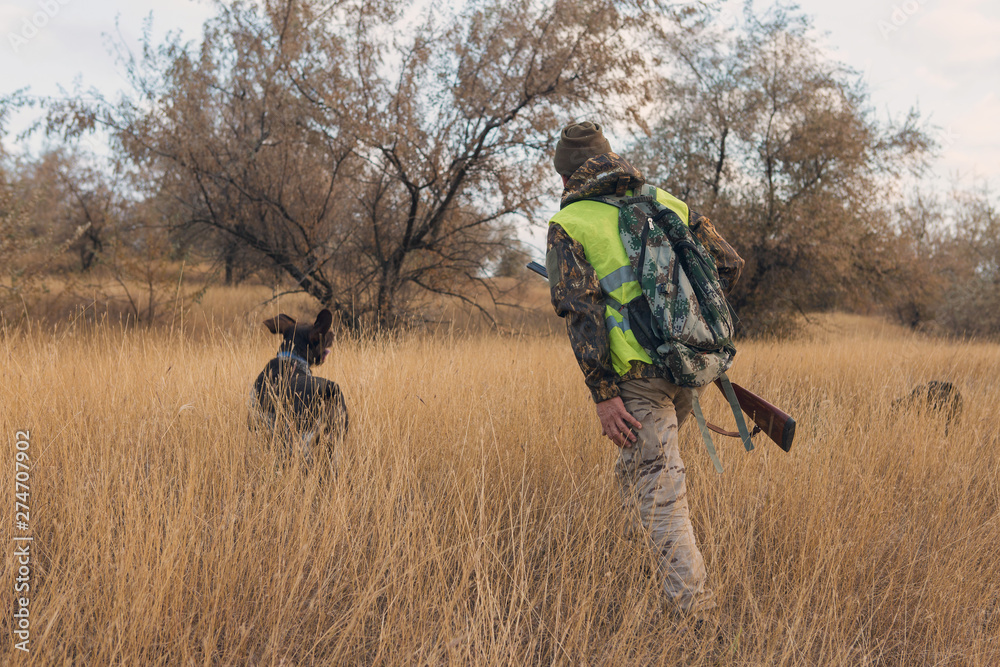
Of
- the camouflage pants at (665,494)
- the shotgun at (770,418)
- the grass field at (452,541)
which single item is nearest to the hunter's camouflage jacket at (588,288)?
the camouflage pants at (665,494)

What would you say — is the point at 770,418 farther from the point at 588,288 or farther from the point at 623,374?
the point at 588,288

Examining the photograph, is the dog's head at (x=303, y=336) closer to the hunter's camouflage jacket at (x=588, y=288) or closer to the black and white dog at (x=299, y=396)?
the black and white dog at (x=299, y=396)

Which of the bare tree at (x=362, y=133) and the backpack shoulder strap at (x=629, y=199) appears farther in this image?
the bare tree at (x=362, y=133)

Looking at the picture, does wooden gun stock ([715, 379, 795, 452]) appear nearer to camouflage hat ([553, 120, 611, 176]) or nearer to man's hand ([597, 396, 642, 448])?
man's hand ([597, 396, 642, 448])

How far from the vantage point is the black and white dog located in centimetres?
321

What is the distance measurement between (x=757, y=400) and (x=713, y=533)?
2.37ft

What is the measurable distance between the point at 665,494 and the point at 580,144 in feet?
4.89

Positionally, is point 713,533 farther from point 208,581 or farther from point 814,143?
point 814,143

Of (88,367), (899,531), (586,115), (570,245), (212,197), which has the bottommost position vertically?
(899,531)

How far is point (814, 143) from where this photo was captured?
38.7ft

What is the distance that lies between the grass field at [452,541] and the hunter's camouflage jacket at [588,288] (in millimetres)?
814

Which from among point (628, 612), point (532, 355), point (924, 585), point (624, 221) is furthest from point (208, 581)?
point (532, 355)

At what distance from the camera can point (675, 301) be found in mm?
2072

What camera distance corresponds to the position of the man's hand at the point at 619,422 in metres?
2.11
